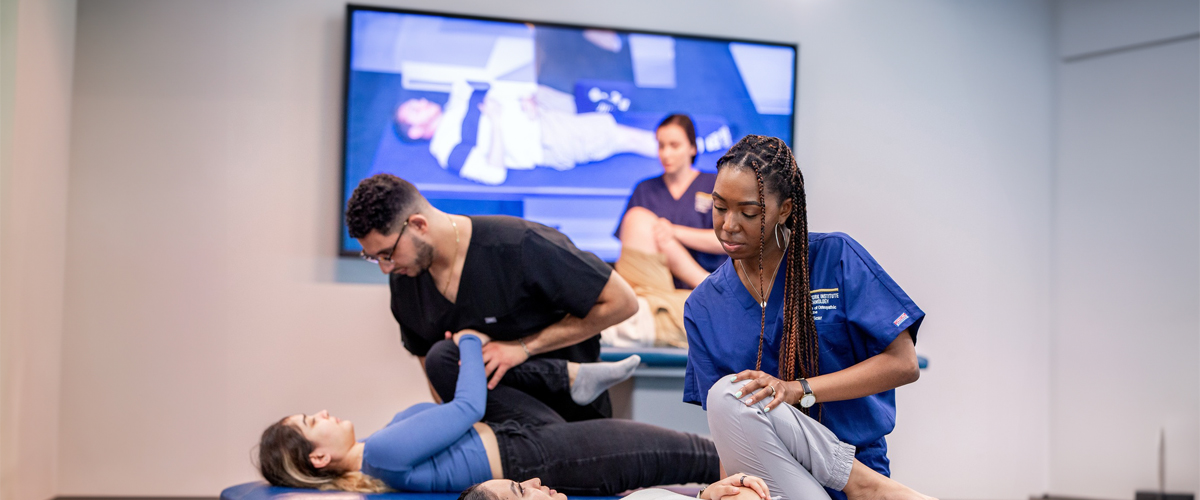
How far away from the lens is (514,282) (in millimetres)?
2281

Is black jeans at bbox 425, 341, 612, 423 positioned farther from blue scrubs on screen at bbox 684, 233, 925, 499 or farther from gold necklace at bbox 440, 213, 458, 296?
blue scrubs on screen at bbox 684, 233, 925, 499

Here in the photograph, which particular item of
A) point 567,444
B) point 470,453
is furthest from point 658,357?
point 470,453

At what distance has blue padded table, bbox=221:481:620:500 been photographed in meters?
1.96

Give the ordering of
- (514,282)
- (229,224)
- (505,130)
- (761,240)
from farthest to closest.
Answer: (505,130) < (229,224) < (514,282) < (761,240)

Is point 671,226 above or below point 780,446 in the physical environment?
above

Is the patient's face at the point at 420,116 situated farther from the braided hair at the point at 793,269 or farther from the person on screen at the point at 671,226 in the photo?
the braided hair at the point at 793,269

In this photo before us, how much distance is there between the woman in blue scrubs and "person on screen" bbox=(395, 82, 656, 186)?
1.74m

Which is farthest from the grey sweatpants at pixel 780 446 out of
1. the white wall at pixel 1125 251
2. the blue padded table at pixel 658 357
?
the white wall at pixel 1125 251

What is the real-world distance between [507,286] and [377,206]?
0.42 metres

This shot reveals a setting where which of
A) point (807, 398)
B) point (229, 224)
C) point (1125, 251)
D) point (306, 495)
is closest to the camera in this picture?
point (807, 398)

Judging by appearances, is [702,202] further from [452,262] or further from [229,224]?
[229,224]

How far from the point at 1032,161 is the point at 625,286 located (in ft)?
8.57

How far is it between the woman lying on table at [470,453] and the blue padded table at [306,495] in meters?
0.04

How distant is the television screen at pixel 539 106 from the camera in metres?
3.35
